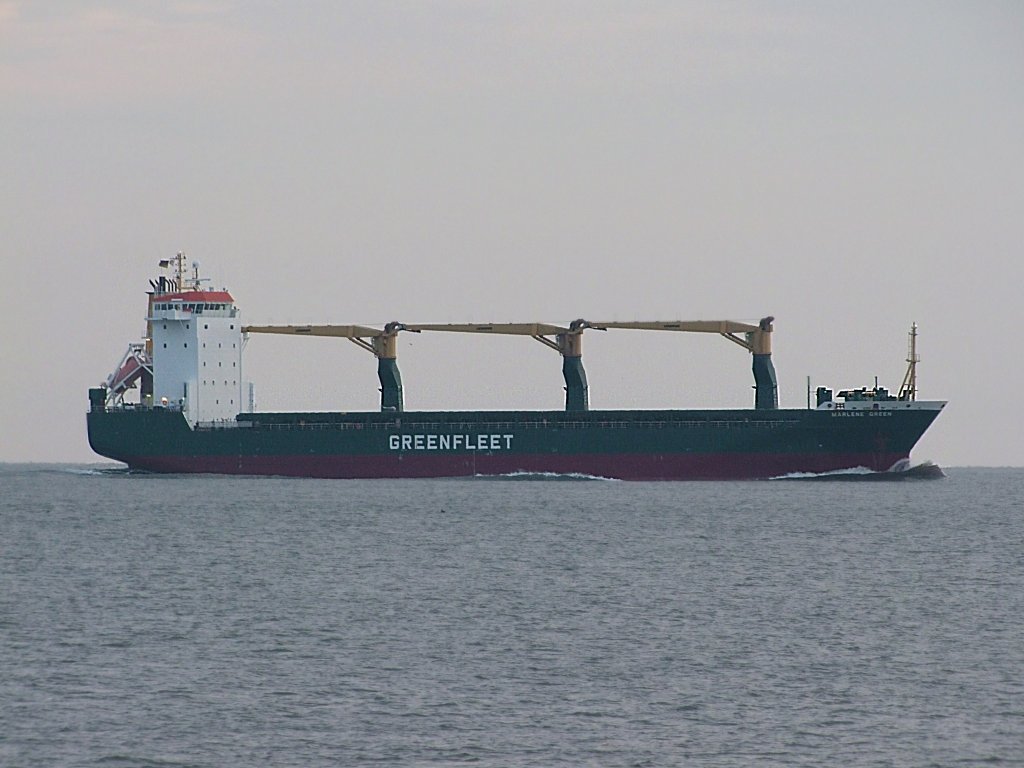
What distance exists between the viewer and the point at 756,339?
64.9m

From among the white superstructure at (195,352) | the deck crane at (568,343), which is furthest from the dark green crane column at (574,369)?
the white superstructure at (195,352)

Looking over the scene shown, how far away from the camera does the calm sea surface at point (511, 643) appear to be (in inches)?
718

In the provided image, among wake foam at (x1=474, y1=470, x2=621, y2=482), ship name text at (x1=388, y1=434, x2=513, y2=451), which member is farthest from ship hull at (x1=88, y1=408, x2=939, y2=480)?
wake foam at (x1=474, y1=470, x2=621, y2=482)

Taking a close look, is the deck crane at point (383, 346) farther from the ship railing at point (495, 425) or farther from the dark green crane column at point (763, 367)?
the dark green crane column at point (763, 367)

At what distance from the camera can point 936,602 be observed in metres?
29.1

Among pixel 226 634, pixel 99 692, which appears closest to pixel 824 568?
pixel 226 634

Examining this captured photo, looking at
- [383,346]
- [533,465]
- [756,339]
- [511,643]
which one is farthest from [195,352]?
[511,643]

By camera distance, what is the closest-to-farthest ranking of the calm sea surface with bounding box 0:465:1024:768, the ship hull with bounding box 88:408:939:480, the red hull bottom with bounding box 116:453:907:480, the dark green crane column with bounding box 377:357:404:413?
1. the calm sea surface with bounding box 0:465:1024:768
2. the ship hull with bounding box 88:408:939:480
3. the red hull bottom with bounding box 116:453:907:480
4. the dark green crane column with bounding box 377:357:404:413

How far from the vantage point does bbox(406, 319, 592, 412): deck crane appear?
66.7 meters

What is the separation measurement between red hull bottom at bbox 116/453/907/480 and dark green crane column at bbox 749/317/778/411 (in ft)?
11.1

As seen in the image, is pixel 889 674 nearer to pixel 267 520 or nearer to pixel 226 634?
pixel 226 634

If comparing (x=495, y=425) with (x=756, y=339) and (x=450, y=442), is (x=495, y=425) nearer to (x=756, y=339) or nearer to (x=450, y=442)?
(x=450, y=442)

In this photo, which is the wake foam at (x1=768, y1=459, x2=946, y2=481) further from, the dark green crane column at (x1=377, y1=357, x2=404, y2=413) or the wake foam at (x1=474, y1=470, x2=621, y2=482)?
the dark green crane column at (x1=377, y1=357, x2=404, y2=413)

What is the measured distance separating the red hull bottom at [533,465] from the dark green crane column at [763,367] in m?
3.39
